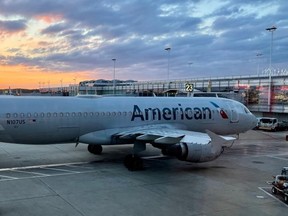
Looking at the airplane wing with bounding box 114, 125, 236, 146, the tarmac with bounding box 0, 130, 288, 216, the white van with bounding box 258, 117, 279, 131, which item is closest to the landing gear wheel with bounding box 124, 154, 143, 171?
the tarmac with bounding box 0, 130, 288, 216

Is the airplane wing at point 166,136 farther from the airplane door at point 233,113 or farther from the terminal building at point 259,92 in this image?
the terminal building at point 259,92

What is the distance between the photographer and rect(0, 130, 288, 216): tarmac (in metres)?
12.8

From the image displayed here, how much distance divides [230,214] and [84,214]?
5.07 meters

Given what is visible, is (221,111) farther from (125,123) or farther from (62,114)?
(62,114)

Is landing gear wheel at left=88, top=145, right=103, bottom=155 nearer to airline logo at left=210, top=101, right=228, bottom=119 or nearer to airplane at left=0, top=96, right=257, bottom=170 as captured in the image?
airplane at left=0, top=96, right=257, bottom=170

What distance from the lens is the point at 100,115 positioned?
21.3 meters

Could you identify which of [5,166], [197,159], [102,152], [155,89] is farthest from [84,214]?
[155,89]

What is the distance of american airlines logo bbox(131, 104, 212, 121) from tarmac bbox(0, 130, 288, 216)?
9.09ft

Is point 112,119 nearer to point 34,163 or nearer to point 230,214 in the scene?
point 34,163

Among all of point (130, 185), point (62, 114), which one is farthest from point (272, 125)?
point (130, 185)

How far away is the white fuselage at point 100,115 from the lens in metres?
19.2

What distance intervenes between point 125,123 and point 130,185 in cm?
670

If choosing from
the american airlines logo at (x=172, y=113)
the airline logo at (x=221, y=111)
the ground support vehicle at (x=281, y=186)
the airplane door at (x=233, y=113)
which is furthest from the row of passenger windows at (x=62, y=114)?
the ground support vehicle at (x=281, y=186)

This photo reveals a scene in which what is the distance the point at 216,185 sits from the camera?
16.3 m
